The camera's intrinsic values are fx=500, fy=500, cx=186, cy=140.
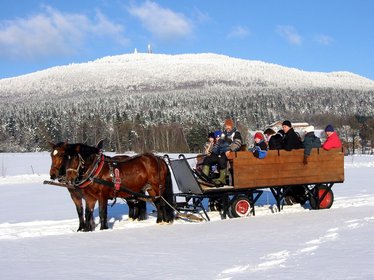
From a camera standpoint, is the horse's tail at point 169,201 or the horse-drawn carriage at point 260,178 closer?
the horse's tail at point 169,201

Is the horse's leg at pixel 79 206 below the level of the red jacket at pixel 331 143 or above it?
below

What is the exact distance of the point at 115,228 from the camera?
30.3 ft

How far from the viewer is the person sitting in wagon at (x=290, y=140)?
10.6 meters

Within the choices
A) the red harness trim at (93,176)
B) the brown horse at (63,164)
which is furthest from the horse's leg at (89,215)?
the red harness trim at (93,176)

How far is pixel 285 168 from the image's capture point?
10.5 meters

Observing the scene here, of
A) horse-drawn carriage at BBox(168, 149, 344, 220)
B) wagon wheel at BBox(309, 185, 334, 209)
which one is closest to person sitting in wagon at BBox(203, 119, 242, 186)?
horse-drawn carriage at BBox(168, 149, 344, 220)

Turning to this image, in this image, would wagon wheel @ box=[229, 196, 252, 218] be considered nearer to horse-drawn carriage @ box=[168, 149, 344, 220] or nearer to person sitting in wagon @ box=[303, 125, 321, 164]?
horse-drawn carriage @ box=[168, 149, 344, 220]

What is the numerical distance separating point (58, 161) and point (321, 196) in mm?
5748

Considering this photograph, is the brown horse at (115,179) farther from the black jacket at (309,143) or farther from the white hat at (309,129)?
the white hat at (309,129)

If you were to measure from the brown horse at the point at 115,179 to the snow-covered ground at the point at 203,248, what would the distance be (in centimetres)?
46

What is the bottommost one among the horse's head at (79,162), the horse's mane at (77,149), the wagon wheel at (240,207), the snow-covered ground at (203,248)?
the snow-covered ground at (203,248)

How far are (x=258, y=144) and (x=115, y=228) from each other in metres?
3.63

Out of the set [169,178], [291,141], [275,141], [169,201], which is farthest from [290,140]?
[169,201]

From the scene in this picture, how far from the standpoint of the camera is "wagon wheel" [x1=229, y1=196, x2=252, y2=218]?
10.1m
